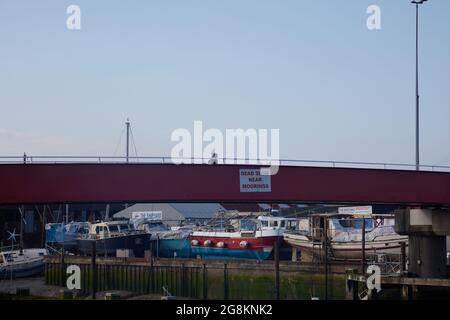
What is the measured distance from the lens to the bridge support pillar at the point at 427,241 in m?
39.0

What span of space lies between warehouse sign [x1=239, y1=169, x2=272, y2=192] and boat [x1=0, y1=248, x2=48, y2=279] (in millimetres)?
Result: 26771

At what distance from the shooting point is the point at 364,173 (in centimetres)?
3484

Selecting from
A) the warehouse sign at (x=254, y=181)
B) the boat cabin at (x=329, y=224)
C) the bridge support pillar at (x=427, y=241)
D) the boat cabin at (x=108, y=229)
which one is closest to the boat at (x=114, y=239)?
the boat cabin at (x=108, y=229)

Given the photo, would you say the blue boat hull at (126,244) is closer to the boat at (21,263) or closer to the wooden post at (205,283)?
the boat at (21,263)

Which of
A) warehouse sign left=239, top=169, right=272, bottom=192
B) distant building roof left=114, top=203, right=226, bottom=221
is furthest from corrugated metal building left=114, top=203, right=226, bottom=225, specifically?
warehouse sign left=239, top=169, right=272, bottom=192

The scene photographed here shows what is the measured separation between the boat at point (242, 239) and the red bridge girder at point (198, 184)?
77.4ft

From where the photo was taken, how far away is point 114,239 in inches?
2409

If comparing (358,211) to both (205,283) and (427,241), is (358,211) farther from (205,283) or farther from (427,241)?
(205,283)

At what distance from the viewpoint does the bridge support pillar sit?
3903 centimetres

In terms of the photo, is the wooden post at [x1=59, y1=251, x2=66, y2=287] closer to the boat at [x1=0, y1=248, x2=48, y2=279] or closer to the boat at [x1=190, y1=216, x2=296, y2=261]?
the boat at [x1=0, y1=248, x2=48, y2=279]

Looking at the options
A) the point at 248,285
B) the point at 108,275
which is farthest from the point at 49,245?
the point at 248,285

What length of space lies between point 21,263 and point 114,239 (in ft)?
32.9
